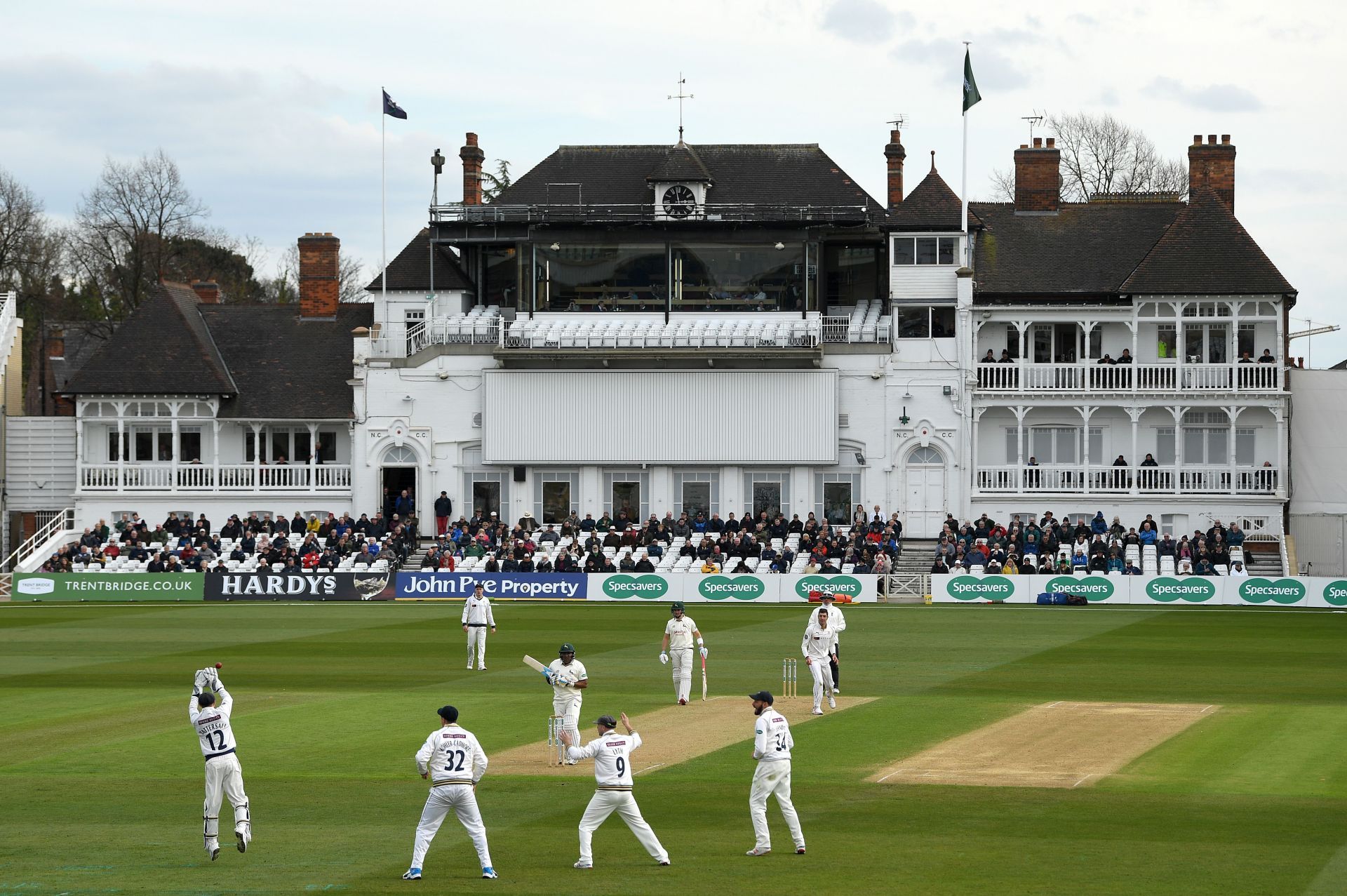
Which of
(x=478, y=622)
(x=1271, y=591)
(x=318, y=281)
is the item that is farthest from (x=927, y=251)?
(x=478, y=622)

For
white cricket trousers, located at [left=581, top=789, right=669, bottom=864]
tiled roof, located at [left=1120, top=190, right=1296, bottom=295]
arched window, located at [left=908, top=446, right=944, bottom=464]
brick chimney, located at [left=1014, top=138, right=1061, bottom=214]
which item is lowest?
white cricket trousers, located at [left=581, top=789, right=669, bottom=864]

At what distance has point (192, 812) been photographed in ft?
62.0

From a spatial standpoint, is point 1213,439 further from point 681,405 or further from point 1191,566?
point 681,405

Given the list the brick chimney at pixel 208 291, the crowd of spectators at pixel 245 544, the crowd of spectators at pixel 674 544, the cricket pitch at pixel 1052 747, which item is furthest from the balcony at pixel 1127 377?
the brick chimney at pixel 208 291

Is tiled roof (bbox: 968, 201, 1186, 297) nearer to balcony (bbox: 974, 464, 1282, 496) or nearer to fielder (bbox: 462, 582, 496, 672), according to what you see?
balcony (bbox: 974, 464, 1282, 496)

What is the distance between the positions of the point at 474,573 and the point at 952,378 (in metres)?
17.4

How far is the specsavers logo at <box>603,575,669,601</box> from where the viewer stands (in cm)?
4816

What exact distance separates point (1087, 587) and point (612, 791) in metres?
33.1

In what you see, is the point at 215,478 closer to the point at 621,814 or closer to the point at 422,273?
the point at 422,273

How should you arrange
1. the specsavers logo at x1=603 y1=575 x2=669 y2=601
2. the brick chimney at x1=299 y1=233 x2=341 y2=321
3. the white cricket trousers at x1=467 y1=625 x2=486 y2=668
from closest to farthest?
the white cricket trousers at x1=467 y1=625 x2=486 y2=668, the specsavers logo at x1=603 y1=575 x2=669 y2=601, the brick chimney at x1=299 y1=233 x2=341 y2=321

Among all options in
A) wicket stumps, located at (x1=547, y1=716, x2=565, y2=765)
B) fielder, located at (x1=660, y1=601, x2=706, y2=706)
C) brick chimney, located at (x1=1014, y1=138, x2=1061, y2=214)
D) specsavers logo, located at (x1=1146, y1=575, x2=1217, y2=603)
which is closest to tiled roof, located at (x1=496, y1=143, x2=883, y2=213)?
brick chimney, located at (x1=1014, y1=138, x2=1061, y2=214)

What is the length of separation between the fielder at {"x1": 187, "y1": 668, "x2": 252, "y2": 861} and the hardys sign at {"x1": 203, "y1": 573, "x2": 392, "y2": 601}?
32.9 meters

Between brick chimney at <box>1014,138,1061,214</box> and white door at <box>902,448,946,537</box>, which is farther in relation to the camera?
brick chimney at <box>1014,138,1061,214</box>

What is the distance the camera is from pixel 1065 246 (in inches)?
2287
